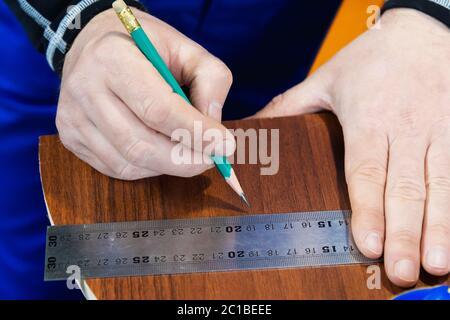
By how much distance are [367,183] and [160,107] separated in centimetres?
32

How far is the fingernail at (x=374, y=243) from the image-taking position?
0.78 metres

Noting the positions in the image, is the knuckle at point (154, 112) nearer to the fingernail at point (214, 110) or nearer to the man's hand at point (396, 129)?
the fingernail at point (214, 110)

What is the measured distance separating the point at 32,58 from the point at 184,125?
59 centimetres

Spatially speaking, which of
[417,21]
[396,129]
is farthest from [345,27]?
[396,129]

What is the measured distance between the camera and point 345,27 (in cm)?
171

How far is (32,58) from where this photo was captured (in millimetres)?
1202

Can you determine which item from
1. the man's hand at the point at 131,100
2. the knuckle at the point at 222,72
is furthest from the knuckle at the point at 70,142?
the knuckle at the point at 222,72

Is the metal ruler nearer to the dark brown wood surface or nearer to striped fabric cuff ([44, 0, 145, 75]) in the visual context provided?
the dark brown wood surface

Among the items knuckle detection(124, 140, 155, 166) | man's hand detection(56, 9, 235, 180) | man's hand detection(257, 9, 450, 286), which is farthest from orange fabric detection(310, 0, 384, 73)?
knuckle detection(124, 140, 155, 166)

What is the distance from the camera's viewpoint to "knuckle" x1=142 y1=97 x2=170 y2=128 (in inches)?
29.5

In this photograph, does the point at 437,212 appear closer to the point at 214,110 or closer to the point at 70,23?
the point at 214,110

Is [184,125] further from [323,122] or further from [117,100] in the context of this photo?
[323,122]

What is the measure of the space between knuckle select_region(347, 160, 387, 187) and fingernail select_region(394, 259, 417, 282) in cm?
13

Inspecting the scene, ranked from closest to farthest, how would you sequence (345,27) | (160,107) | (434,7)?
(160,107), (434,7), (345,27)
